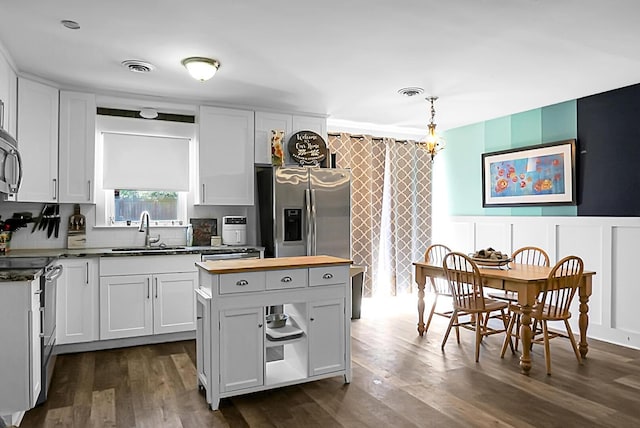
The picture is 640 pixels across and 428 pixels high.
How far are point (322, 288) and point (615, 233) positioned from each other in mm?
3073

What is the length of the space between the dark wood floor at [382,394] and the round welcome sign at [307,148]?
2.18m

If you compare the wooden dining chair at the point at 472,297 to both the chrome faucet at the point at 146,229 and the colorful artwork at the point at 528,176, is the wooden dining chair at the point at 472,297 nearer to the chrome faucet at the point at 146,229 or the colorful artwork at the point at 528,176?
the colorful artwork at the point at 528,176

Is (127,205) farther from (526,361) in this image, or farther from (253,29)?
(526,361)

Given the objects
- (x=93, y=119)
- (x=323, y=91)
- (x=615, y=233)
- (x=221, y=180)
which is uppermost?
(x=323, y=91)

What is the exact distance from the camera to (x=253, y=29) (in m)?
3.01

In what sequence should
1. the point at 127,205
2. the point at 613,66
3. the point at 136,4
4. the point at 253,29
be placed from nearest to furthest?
the point at 136,4, the point at 253,29, the point at 613,66, the point at 127,205

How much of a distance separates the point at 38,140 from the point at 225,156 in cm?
168

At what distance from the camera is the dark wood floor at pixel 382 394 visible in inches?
108

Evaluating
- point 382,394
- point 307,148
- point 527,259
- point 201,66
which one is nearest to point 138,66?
point 201,66

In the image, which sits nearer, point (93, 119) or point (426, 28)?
point (426, 28)

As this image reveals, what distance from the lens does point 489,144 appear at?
5828 mm

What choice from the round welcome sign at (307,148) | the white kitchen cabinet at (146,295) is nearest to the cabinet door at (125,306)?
the white kitchen cabinet at (146,295)

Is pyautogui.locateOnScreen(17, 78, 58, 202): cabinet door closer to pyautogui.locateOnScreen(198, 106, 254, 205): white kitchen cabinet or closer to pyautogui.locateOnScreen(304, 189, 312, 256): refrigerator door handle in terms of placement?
pyautogui.locateOnScreen(198, 106, 254, 205): white kitchen cabinet

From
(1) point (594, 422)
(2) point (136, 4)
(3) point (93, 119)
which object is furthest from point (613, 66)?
(3) point (93, 119)
